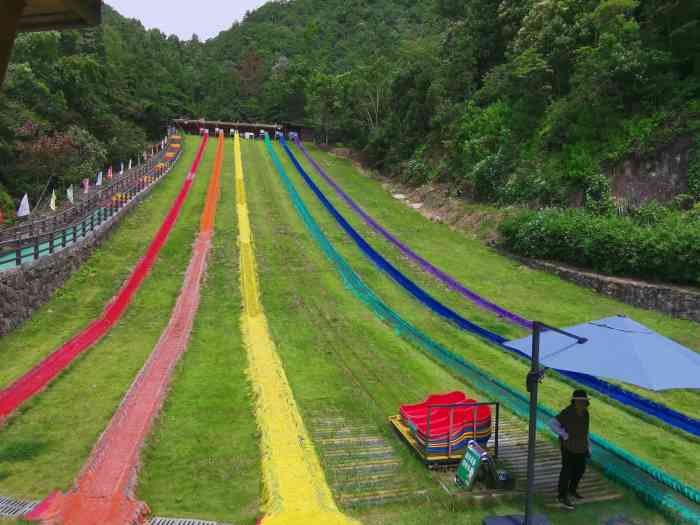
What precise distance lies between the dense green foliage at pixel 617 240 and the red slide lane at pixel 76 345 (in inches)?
652

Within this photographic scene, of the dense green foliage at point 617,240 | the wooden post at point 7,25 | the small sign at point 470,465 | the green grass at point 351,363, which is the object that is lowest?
the green grass at point 351,363

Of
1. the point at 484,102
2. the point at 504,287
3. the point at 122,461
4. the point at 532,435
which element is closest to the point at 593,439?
the point at 532,435

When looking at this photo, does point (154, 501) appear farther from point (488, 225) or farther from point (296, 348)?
point (488, 225)

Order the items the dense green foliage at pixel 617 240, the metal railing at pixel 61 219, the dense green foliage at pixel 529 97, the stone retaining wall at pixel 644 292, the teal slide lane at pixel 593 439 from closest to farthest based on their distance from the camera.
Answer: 1. the teal slide lane at pixel 593 439
2. the stone retaining wall at pixel 644 292
3. the dense green foliage at pixel 617 240
4. the metal railing at pixel 61 219
5. the dense green foliage at pixel 529 97

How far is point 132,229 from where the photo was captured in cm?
2998

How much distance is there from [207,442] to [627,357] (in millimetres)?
7201

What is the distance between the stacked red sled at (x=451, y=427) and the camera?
9797mm

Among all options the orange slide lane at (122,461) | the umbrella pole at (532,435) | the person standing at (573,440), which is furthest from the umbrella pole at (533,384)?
the orange slide lane at (122,461)

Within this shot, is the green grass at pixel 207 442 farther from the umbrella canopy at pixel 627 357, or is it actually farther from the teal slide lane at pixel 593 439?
the teal slide lane at pixel 593 439

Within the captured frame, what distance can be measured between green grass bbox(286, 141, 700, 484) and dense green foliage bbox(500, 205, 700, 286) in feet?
4.20

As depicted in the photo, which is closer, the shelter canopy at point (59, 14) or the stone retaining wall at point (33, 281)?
the shelter canopy at point (59, 14)

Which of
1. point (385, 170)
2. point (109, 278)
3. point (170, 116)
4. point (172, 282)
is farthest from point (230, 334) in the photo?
point (170, 116)

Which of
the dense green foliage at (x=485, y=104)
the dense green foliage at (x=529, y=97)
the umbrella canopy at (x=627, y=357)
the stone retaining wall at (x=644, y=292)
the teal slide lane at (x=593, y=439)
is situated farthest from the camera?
the dense green foliage at (x=485, y=104)

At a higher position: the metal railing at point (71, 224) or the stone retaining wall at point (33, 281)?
the metal railing at point (71, 224)
